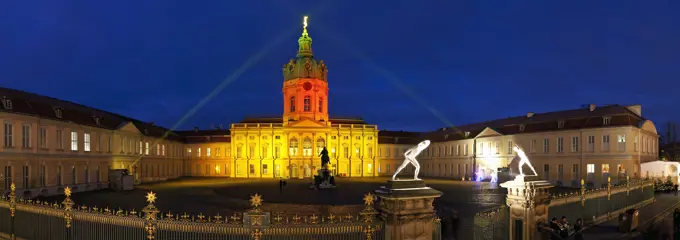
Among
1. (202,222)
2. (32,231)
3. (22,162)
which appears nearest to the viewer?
(202,222)

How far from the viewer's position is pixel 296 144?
7088 centimetres

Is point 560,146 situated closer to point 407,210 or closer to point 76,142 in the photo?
point 407,210

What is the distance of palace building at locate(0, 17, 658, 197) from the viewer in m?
34.5

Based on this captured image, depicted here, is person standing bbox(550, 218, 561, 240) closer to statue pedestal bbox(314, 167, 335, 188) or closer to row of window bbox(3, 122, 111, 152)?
statue pedestal bbox(314, 167, 335, 188)

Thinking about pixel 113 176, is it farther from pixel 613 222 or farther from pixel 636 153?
pixel 636 153

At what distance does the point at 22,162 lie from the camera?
31719mm

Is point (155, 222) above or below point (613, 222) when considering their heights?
above

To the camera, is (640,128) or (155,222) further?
(640,128)

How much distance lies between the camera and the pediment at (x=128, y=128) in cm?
4745

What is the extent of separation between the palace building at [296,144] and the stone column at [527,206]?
32158 millimetres

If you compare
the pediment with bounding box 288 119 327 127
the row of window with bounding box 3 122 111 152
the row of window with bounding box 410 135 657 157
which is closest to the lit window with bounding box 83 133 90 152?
the row of window with bounding box 3 122 111 152

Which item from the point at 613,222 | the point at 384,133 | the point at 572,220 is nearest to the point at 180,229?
the point at 572,220

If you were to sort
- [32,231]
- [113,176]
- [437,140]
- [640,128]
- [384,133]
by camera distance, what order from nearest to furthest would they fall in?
[32,231], [113,176], [640,128], [437,140], [384,133]

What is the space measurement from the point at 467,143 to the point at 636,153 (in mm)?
24287
